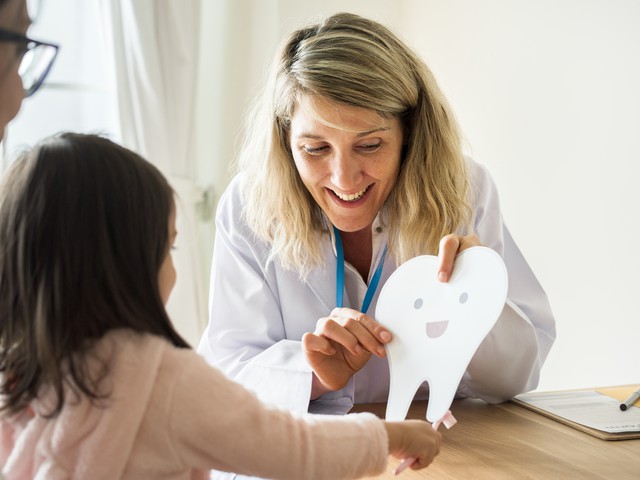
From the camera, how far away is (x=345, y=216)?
164 cm

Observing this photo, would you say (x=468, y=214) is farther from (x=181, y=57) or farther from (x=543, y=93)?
(x=181, y=57)

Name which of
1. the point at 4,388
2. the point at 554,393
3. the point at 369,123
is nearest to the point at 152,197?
the point at 4,388

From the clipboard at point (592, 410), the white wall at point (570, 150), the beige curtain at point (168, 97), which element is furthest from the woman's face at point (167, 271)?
the beige curtain at point (168, 97)

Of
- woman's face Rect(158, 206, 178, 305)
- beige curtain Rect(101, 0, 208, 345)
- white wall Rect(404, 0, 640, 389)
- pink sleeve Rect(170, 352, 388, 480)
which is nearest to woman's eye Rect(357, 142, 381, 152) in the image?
woman's face Rect(158, 206, 178, 305)

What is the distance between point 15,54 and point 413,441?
0.66m

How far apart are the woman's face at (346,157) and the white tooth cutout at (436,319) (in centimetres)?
35

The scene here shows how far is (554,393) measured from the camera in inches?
63.5

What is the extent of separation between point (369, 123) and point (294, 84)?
0.66 feet

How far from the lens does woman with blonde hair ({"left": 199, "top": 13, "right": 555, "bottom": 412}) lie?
151 cm

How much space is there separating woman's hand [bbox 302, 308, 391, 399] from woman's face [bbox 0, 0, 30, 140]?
0.66 meters

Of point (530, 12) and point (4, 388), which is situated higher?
point (530, 12)

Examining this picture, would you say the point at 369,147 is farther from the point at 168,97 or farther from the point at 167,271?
the point at 168,97

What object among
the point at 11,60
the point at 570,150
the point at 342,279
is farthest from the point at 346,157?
the point at 570,150

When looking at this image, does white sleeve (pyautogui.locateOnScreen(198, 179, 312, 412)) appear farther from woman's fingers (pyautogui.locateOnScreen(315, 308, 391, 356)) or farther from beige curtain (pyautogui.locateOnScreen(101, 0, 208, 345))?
beige curtain (pyautogui.locateOnScreen(101, 0, 208, 345))
